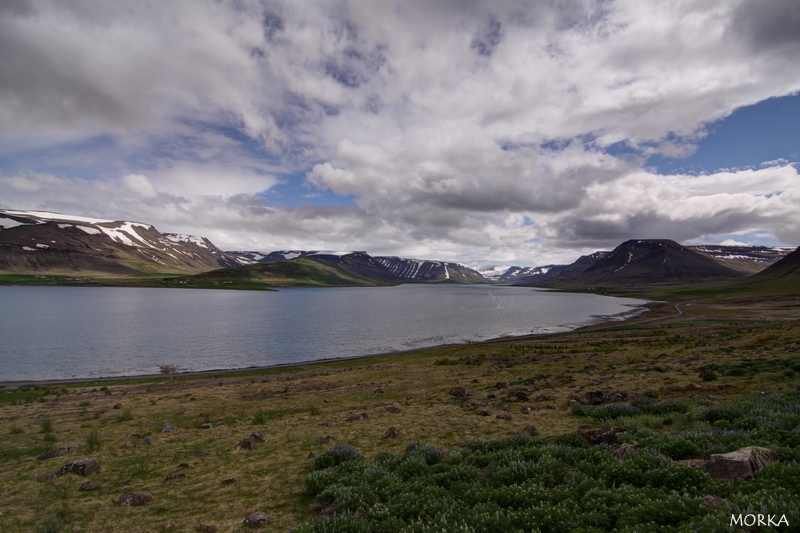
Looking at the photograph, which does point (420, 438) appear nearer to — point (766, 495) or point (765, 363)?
point (766, 495)

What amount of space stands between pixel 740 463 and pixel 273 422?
68.5 feet

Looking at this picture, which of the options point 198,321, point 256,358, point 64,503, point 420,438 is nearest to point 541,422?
point 420,438

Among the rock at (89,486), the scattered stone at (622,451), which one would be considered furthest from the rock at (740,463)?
the rock at (89,486)

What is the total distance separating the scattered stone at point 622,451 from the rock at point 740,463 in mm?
1959

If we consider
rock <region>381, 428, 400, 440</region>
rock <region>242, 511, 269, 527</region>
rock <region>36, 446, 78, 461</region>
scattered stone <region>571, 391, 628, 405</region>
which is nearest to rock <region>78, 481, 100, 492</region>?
rock <region>36, 446, 78, 461</region>

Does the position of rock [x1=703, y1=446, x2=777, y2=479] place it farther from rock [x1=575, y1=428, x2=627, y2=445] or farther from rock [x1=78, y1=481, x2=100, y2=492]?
rock [x1=78, y1=481, x2=100, y2=492]

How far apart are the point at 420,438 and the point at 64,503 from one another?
12736 millimetres

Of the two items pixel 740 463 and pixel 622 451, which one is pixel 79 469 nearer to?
pixel 622 451

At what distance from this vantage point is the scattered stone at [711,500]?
7310 millimetres

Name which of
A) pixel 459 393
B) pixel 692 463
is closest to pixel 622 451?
pixel 692 463

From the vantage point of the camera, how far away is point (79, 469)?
557 inches

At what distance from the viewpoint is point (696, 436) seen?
36.2ft

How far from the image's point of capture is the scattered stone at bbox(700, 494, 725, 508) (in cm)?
731

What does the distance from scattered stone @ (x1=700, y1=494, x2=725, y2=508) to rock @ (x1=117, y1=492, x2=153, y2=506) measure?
15.4 meters
